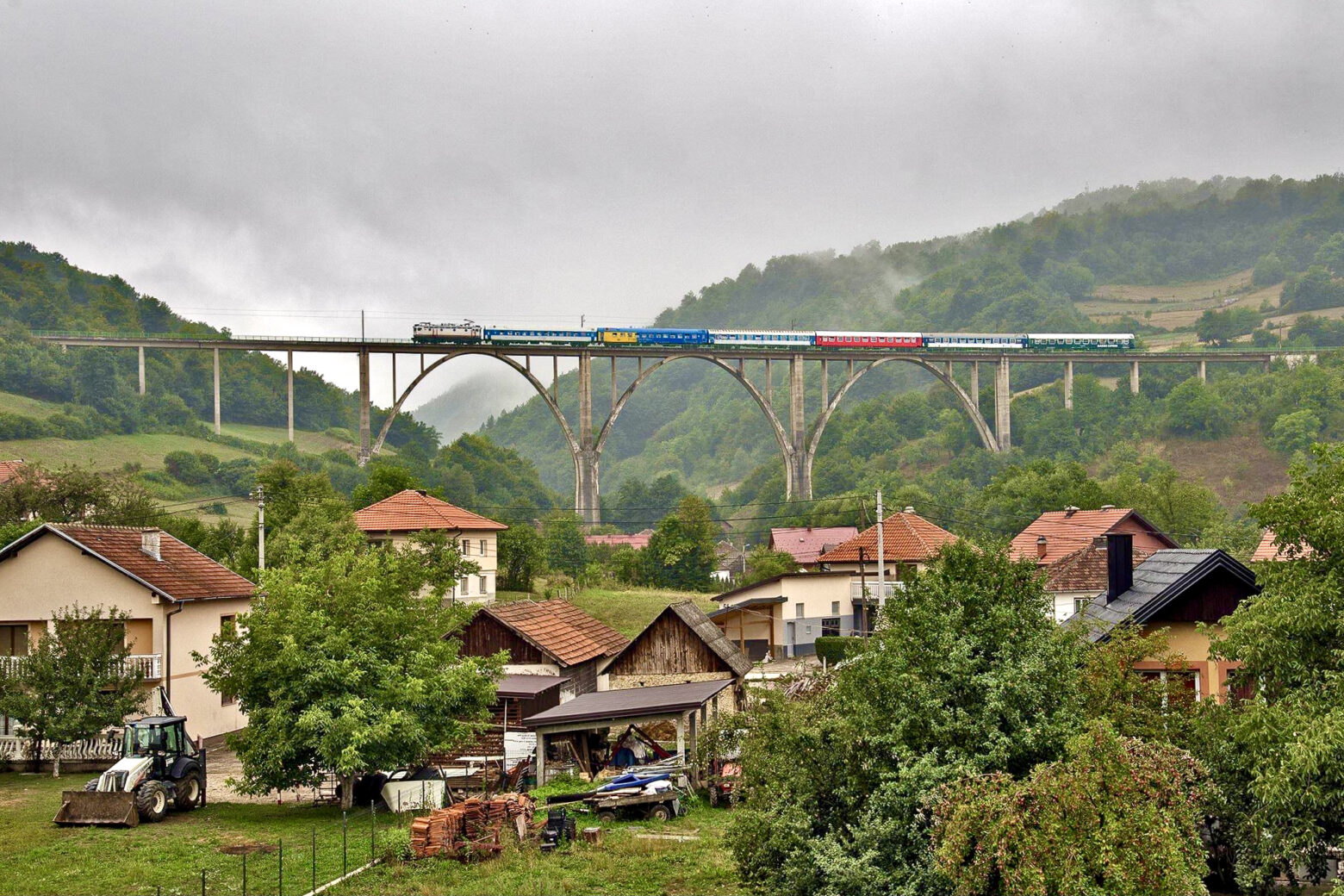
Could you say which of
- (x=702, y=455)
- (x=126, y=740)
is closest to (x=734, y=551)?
(x=702, y=455)

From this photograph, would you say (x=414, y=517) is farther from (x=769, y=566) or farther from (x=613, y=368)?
(x=613, y=368)

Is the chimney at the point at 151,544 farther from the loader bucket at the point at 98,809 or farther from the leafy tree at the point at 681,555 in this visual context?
the leafy tree at the point at 681,555

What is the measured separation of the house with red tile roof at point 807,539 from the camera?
2672 inches

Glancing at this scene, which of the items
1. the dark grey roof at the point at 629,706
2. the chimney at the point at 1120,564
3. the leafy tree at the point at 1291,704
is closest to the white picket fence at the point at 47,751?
the dark grey roof at the point at 629,706

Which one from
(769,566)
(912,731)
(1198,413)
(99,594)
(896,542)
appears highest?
(1198,413)

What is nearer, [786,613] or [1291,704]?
[1291,704]

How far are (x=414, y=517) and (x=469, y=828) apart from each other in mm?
35580

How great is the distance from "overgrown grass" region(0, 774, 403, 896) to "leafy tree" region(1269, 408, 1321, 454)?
100044mm

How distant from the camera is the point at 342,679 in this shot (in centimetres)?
2238

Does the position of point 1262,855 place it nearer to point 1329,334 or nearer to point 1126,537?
point 1126,537

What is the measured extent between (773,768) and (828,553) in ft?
130

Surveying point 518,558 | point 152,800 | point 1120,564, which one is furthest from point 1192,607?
point 518,558

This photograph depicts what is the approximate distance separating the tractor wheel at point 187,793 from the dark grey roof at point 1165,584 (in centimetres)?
1691

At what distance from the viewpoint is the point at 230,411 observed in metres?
119
